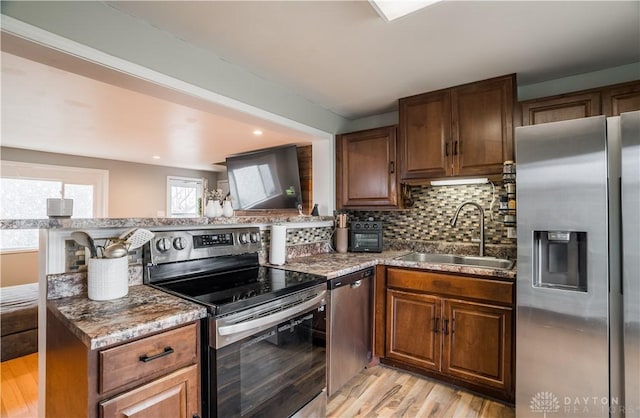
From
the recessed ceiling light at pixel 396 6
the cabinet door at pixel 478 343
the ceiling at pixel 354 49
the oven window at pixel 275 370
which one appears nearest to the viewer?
the oven window at pixel 275 370

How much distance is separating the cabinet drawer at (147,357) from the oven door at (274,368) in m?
0.11

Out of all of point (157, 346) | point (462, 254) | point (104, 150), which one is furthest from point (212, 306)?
point (104, 150)

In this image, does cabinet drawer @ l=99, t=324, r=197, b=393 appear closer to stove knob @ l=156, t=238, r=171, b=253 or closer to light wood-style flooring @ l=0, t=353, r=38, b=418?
stove knob @ l=156, t=238, r=171, b=253

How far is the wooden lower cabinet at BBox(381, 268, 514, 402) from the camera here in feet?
6.28

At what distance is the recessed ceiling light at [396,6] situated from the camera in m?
1.36

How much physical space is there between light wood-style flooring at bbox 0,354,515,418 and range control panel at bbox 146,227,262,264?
121 centimetres

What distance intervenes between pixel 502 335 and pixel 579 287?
550 millimetres

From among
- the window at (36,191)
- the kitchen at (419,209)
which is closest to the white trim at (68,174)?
the window at (36,191)

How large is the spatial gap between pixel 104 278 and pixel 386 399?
1842 mm

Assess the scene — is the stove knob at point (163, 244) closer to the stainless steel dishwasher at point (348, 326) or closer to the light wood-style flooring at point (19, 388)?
the stainless steel dishwasher at point (348, 326)

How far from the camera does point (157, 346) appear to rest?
1.08 m

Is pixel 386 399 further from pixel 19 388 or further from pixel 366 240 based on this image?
pixel 19 388

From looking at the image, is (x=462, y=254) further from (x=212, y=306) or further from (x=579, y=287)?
(x=212, y=306)

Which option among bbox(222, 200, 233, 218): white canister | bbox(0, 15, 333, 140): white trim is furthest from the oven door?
bbox(0, 15, 333, 140): white trim
